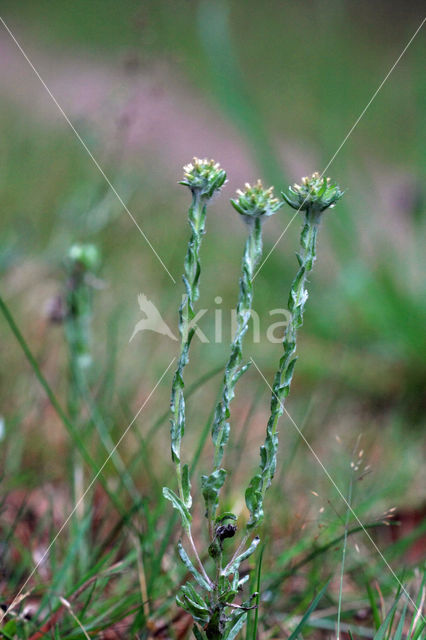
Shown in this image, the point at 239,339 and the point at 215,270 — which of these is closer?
the point at 239,339

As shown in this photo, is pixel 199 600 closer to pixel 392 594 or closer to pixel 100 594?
pixel 100 594

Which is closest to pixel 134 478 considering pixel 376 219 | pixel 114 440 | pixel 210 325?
pixel 114 440

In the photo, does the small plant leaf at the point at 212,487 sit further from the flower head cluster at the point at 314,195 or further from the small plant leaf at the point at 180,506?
the flower head cluster at the point at 314,195

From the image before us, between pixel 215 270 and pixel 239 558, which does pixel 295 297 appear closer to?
pixel 239 558

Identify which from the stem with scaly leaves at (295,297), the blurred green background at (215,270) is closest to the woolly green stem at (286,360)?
the stem with scaly leaves at (295,297)

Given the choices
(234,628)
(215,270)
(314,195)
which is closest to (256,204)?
(314,195)

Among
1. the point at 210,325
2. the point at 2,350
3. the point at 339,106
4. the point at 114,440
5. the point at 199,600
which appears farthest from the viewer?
the point at 339,106

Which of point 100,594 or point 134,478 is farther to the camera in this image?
point 134,478
